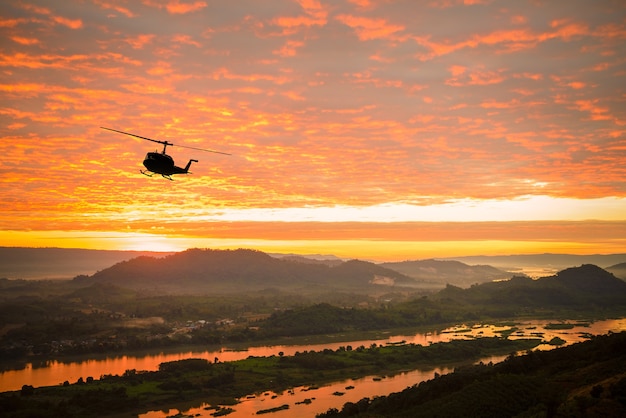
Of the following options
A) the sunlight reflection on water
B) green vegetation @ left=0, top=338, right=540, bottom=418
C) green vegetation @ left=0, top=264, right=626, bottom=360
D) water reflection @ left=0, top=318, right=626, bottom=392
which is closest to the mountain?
green vegetation @ left=0, top=264, right=626, bottom=360

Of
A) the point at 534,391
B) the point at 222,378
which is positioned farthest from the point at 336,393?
the point at 534,391

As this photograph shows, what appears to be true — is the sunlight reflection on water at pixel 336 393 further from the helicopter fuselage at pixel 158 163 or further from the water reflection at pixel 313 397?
the helicopter fuselage at pixel 158 163

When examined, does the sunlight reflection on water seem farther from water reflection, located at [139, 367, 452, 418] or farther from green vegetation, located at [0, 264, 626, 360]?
green vegetation, located at [0, 264, 626, 360]

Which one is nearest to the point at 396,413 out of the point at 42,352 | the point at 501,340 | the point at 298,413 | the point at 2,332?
the point at 298,413

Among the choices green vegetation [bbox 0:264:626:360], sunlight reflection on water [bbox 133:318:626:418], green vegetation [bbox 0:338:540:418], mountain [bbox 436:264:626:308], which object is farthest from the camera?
mountain [bbox 436:264:626:308]

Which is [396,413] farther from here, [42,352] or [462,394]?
[42,352]

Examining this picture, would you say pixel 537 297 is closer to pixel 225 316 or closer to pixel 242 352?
pixel 225 316
